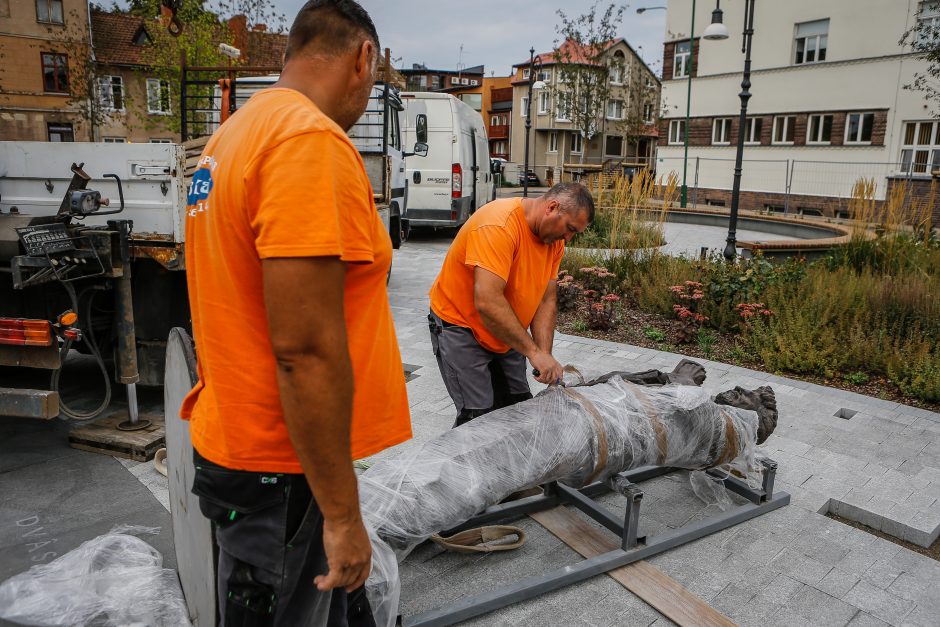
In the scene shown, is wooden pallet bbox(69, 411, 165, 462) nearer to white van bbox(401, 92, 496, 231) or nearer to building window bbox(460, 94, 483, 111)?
white van bbox(401, 92, 496, 231)

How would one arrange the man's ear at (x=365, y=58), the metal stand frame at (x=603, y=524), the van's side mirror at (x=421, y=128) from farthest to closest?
the van's side mirror at (x=421, y=128) < the metal stand frame at (x=603, y=524) < the man's ear at (x=365, y=58)

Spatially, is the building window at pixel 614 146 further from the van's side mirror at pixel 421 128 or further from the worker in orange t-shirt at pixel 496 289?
the worker in orange t-shirt at pixel 496 289

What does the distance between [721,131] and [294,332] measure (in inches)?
1213

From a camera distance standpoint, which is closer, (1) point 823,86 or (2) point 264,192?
(2) point 264,192

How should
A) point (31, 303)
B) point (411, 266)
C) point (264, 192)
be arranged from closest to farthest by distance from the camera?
point (264, 192) < point (31, 303) < point (411, 266)

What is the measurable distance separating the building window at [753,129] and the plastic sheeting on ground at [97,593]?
28725 millimetres

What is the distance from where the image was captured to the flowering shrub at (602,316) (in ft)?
26.7

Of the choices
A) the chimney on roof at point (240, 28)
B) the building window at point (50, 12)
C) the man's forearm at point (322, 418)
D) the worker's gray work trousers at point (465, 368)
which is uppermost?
the building window at point (50, 12)

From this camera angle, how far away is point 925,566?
11.3 feet

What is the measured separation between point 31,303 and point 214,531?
3.74 meters

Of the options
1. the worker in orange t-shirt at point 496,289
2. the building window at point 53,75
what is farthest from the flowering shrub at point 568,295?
the building window at point 53,75

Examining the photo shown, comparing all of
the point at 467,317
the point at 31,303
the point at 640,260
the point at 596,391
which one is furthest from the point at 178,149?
the point at 640,260

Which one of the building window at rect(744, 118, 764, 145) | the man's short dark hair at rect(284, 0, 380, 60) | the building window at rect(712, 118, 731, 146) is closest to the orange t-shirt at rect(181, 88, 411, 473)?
the man's short dark hair at rect(284, 0, 380, 60)

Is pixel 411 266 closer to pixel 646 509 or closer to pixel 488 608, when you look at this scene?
pixel 646 509
